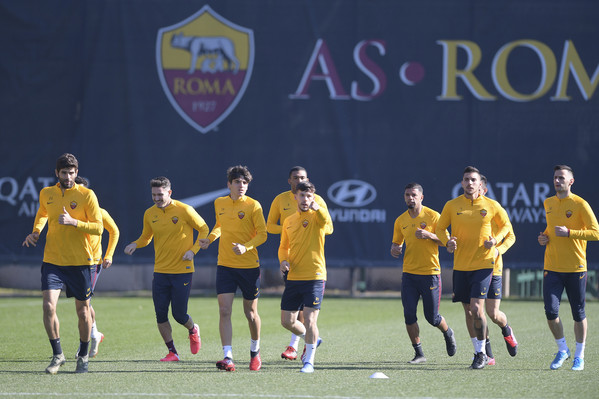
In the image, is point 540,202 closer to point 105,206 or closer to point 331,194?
point 331,194

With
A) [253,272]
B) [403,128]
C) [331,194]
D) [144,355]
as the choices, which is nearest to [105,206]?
[331,194]

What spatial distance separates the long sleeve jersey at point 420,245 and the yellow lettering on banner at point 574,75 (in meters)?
8.47

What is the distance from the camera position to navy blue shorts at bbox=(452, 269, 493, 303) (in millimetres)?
9625

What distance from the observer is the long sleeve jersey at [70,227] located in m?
9.23

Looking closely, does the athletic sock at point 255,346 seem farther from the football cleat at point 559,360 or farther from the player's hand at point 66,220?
the football cleat at point 559,360

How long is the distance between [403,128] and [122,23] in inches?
231

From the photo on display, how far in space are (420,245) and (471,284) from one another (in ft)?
2.36

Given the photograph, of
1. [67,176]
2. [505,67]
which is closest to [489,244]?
[67,176]

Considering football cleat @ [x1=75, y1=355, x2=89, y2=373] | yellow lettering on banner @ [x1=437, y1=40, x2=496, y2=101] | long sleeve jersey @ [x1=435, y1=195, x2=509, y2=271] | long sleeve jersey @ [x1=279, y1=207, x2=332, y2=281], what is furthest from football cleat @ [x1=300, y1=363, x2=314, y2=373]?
yellow lettering on banner @ [x1=437, y1=40, x2=496, y2=101]

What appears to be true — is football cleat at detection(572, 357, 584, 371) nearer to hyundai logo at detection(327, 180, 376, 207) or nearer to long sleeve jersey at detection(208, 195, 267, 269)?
long sleeve jersey at detection(208, 195, 267, 269)

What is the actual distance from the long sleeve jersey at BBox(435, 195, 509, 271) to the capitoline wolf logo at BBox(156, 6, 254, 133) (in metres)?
8.61

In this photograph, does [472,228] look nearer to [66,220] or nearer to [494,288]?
[494,288]

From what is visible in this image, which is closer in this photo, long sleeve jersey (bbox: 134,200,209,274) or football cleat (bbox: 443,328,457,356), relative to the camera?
long sleeve jersey (bbox: 134,200,209,274)

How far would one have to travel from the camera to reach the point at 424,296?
33.1ft
